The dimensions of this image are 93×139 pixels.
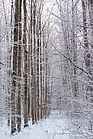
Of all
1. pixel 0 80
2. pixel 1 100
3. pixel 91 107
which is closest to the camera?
pixel 91 107

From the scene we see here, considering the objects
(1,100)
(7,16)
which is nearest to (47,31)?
(7,16)

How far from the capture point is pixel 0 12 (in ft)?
82.3

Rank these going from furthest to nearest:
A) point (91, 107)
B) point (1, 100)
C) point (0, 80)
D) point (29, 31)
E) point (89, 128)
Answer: point (29, 31), point (1, 100), point (0, 80), point (89, 128), point (91, 107)

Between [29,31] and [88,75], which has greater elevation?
[29,31]

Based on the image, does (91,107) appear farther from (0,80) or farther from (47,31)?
(47,31)

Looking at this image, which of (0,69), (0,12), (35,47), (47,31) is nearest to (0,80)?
(0,69)

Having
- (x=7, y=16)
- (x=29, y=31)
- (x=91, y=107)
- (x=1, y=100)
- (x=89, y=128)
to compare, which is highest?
(x=7, y=16)

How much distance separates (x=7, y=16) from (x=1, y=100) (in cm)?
1433

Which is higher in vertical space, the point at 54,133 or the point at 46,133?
the point at 54,133

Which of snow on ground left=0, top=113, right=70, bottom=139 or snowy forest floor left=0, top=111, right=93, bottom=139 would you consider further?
snow on ground left=0, top=113, right=70, bottom=139

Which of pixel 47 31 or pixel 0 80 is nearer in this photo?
pixel 0 80

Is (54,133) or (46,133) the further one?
(46,133)

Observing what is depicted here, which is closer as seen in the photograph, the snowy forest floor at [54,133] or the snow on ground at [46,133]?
the snowy forest floor at [54,133]

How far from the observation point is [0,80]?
1041 centimetres
